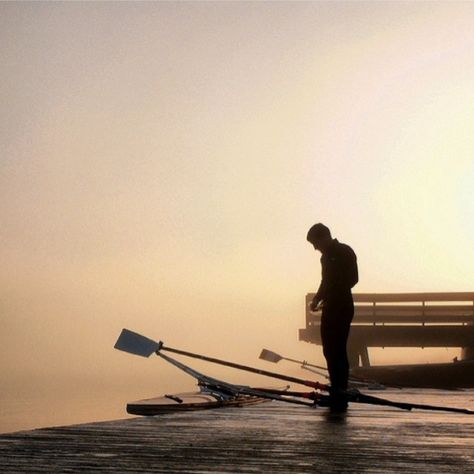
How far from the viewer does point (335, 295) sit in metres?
8.75

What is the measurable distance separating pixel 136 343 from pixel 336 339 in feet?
6.82

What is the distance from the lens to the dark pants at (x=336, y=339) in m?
8.65

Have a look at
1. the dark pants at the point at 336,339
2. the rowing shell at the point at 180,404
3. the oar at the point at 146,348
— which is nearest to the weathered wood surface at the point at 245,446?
the dark pants at the point at 336,339

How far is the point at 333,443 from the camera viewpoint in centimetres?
486

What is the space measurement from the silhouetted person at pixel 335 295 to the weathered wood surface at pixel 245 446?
5.69ft

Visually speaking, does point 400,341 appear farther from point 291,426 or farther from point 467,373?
point 291,426

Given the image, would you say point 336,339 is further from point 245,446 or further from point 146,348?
point 245,446

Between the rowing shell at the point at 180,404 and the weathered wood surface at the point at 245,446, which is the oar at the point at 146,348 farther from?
the weathered wood surface at the point at 245,446

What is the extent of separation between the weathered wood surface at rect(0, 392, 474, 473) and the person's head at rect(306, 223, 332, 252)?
2203 mm

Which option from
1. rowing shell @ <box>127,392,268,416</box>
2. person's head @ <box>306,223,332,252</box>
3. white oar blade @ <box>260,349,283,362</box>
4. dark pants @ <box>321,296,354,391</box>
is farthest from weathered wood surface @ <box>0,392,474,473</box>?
white oar blade @ <box>260,349,283,362</box>

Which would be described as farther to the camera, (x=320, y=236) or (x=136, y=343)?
(x=136, y=343)

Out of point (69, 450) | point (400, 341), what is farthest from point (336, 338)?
point (400, 341)

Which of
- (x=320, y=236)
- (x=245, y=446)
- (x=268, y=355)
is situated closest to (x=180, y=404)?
(x=320, y=236)

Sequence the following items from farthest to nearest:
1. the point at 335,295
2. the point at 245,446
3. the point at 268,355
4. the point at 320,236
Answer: the point at 268,355
the point at 335,295
the point at 320,236
the point at 245,446
